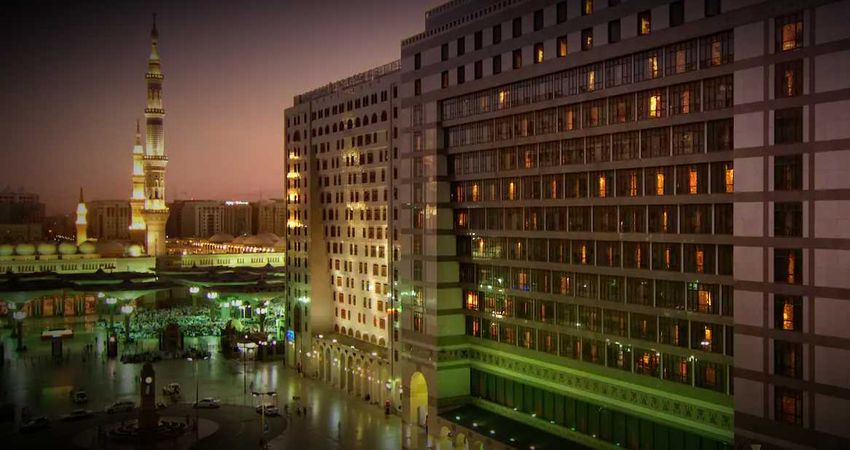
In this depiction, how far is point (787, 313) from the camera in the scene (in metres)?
31.0

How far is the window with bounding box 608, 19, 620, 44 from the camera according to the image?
38594 millimetres

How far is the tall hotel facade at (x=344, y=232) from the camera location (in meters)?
64.6

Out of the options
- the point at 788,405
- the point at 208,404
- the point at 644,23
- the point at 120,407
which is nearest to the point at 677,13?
the point at 644,23

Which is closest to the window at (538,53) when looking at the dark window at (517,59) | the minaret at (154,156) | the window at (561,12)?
the dark window at (517,59)

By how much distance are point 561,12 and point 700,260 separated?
15.8 metres

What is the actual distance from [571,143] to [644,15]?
7.78 m

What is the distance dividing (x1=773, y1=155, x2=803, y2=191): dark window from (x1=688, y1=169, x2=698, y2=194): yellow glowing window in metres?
4.31

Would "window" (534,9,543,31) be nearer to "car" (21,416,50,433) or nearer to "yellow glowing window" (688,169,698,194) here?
"yellow glowing window" (688,169,698,194)

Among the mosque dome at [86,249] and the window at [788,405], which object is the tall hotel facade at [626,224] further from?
the mosque dome at [86,249]

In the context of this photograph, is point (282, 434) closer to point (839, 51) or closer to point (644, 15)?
point (644, 15)

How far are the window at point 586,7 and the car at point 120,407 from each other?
155 ft

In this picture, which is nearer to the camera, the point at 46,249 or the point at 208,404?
the point at 208,404

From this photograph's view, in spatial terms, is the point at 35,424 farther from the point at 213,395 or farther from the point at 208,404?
the point at 213,395

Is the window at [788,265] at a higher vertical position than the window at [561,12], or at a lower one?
lower
